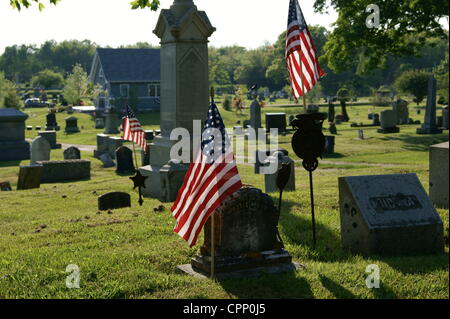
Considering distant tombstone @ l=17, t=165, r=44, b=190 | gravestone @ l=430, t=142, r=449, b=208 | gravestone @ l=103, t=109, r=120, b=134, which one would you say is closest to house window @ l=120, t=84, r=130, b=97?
gravestone @ l=103, t=109, r=120, b=134

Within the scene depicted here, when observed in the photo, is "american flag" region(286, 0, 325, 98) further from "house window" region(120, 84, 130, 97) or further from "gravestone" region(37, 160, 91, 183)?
"house window" region(120, 84, 130, 97)

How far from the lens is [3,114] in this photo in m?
29.3

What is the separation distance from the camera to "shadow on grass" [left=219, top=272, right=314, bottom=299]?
618 cm

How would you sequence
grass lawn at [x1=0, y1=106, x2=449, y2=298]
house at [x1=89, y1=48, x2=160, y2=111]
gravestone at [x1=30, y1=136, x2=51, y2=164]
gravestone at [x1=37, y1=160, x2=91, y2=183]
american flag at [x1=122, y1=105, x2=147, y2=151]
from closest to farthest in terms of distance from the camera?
grass lawn at [x1=0, y1=106, x2=449, y2=298] < american flag at [x1=122, y1=105, x2=147, y2=151] < gravestone at [x1=37, y1=160, x2=91, y2=183] < gravestone at [x1=30, y1=136, x2=51, y2=164] < house at [x1=89, y1=48, x2=160, y2=111]

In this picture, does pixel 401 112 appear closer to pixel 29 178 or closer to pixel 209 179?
pixel 29 178

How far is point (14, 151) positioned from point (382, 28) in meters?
20.6

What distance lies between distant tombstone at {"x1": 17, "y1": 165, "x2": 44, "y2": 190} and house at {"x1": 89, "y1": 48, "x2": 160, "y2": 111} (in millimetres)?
45738

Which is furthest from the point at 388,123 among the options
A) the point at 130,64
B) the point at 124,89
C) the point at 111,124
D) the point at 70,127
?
the point at 130,64

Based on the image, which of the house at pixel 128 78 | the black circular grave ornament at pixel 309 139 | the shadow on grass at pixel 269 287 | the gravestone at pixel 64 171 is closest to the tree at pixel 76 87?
the house at pixel 128 78

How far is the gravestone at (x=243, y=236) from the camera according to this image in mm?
7004

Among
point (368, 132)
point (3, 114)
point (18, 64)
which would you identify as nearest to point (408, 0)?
point (368, 132)

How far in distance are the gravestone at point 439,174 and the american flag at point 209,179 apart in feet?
15.6

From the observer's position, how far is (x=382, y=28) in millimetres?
30125
